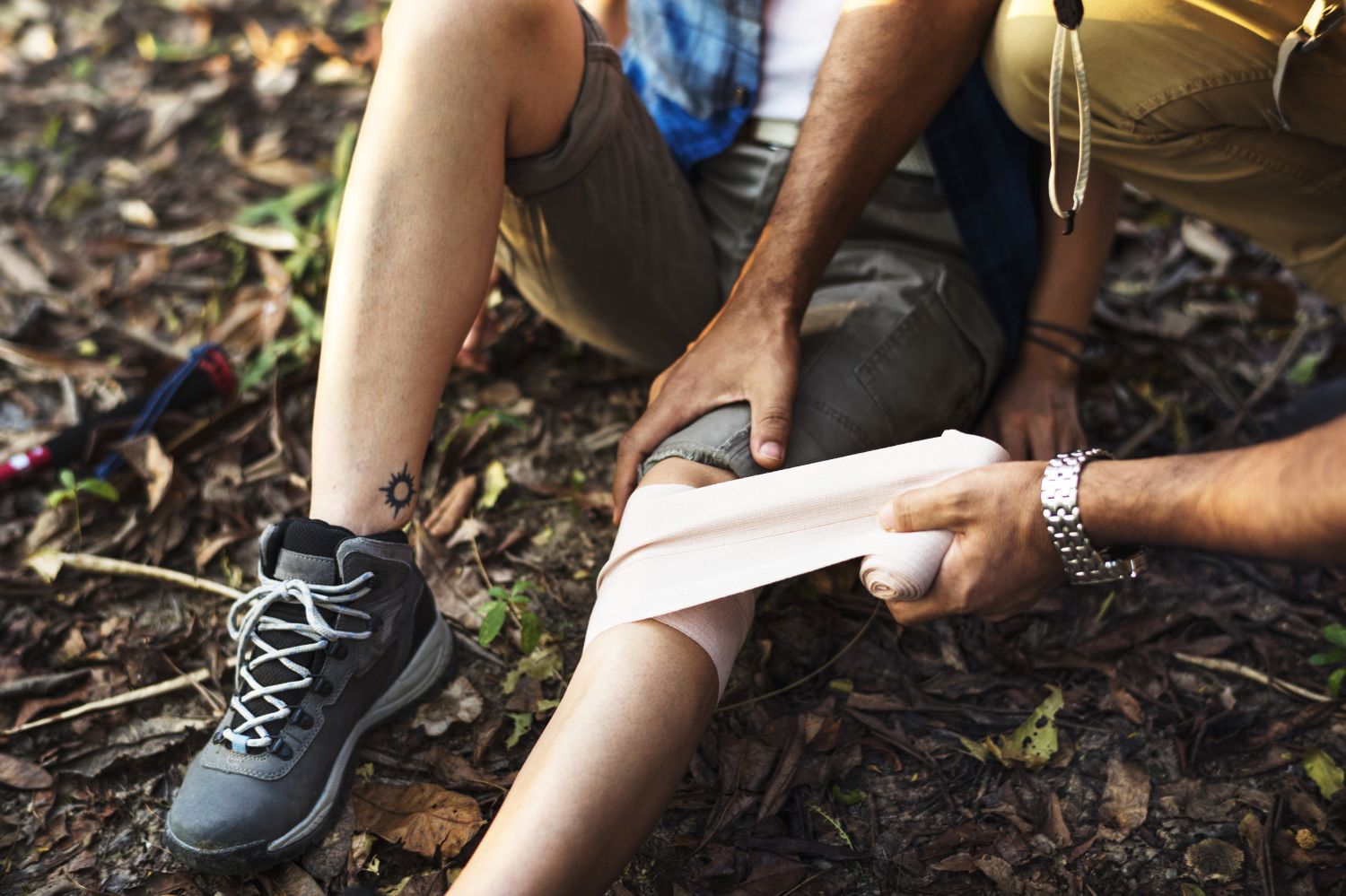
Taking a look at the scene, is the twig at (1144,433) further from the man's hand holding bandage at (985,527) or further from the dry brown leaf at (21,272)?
the dry brown leaf at (21,272)

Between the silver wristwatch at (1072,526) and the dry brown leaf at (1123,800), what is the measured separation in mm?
467

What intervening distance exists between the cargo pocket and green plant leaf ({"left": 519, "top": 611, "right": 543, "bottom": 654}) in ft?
2.27

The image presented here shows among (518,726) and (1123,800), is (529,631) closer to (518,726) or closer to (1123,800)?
(518,726)

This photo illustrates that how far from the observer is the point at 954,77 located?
182cm

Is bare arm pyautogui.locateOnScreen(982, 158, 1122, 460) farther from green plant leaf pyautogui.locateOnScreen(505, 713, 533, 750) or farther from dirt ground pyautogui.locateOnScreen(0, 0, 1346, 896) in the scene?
green plant leaf pyautogui.locateOnScreen(505, 713, 533, 750)

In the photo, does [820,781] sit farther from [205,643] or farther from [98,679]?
[98,679]

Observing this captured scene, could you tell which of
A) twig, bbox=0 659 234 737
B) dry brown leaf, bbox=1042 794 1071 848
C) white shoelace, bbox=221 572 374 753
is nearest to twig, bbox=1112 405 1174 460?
dry brown leaf, bbox=1042 794 1071 848

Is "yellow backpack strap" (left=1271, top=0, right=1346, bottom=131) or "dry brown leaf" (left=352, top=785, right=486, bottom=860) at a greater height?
"yellow backpack strap" (left=1271, top=0, right=1346, bottom=131)

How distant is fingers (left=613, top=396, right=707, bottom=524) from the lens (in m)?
1.65

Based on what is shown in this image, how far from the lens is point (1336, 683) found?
1.77 metres

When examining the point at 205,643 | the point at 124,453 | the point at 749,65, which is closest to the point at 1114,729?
the point at 749,65

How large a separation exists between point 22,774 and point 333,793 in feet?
1.97

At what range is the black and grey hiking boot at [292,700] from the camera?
4.91 ft

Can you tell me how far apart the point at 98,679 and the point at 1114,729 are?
1.81 m
